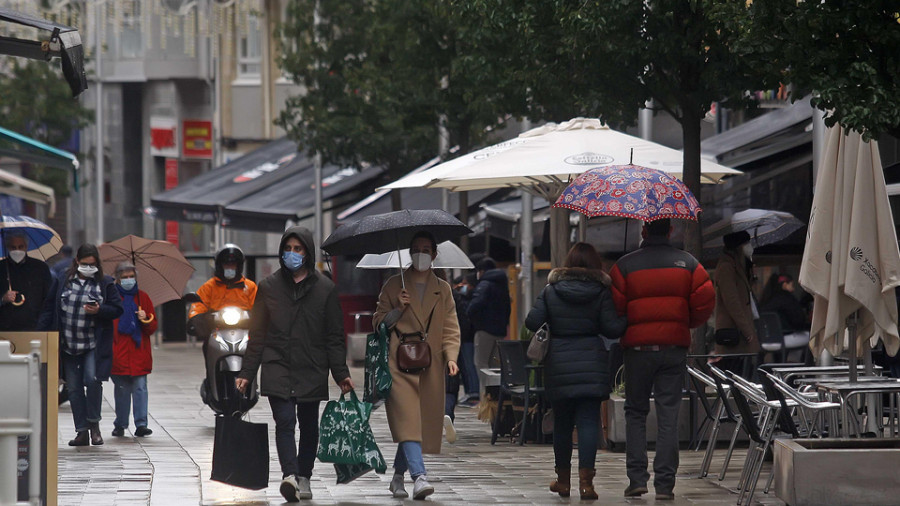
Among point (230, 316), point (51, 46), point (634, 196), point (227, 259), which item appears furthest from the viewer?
point (227, 259)

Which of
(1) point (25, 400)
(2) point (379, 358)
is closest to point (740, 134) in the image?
(2) point (379, 358)

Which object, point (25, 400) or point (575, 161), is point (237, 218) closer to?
point (575, 161)

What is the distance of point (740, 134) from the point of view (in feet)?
73.5

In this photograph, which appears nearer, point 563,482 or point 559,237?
point 563,482

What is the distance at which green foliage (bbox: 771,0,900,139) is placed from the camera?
9.29 meters

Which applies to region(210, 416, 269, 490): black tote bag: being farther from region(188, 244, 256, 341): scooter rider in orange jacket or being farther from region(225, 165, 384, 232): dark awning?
region(225, 165, 384, 232): dark awning

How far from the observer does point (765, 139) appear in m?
20.8

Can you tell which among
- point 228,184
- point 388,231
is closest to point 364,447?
point 388,231

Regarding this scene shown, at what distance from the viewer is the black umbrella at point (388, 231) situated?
1128cm

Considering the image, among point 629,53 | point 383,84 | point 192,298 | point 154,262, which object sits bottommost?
point 192,298

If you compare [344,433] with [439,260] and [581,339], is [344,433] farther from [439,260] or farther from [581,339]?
[439,260]

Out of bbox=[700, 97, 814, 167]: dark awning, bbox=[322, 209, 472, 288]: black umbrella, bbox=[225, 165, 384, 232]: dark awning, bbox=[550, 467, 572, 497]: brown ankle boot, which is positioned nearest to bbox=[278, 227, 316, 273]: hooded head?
bbox=[322, 209, 472, 288]: black umbrella

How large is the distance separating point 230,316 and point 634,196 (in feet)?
19.5

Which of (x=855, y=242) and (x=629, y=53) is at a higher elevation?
(x=629, y=53)
